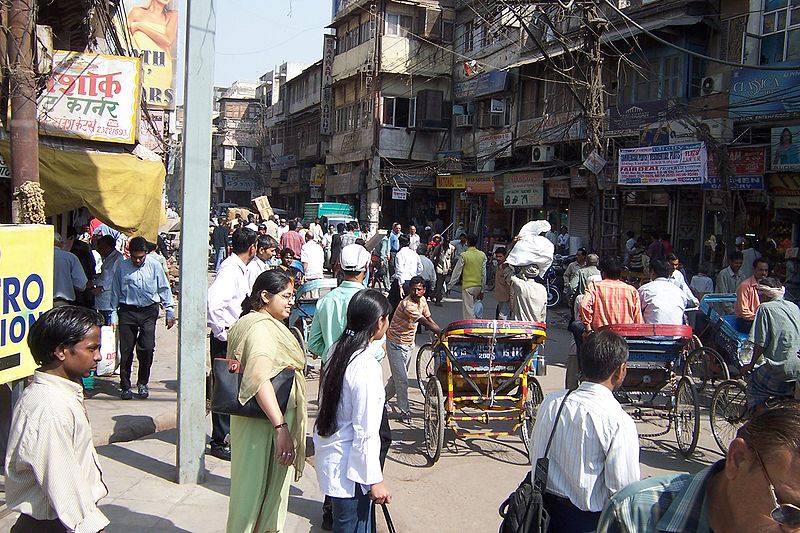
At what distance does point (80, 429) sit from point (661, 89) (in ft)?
64.7

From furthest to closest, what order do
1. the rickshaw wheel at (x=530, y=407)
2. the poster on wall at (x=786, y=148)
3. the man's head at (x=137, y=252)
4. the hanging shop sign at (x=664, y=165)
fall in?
the hanging shop sign at (x=664, y=165)
the poster on wall at (x=786, y=148)
the man's head at (x=137, y=252)
the rickshaw wheel at (x=530, y=407)

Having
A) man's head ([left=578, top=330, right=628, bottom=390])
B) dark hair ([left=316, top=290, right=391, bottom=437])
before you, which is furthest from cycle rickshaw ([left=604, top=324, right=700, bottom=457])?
dark hair ([left=316, top=290, right=391, bottom=437])

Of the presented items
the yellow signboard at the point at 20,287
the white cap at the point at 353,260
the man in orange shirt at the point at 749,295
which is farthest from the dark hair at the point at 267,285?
the man in orange shirt at the point at 749,295

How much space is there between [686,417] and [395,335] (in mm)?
2928

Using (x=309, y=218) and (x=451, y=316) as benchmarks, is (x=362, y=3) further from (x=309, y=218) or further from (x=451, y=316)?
(x=451, y=316)

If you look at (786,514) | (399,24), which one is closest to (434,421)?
(786,514)

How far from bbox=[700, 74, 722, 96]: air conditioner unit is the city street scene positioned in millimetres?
82

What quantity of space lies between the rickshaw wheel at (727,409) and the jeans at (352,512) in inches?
178

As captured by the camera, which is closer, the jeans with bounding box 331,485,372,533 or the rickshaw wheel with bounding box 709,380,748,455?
the jeans with bounding box 331,485,372,533

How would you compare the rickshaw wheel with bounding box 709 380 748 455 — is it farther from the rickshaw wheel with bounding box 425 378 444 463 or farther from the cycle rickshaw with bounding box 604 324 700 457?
the rickshaw wheel with bounding box 425 378 444 463

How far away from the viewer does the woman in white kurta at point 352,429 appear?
3.19 metres

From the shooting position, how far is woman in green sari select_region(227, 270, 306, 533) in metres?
3.54

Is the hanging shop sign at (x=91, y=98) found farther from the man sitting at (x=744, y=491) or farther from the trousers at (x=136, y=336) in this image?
the man sitting at (x=744, y=491)

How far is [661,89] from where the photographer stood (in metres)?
19.5
